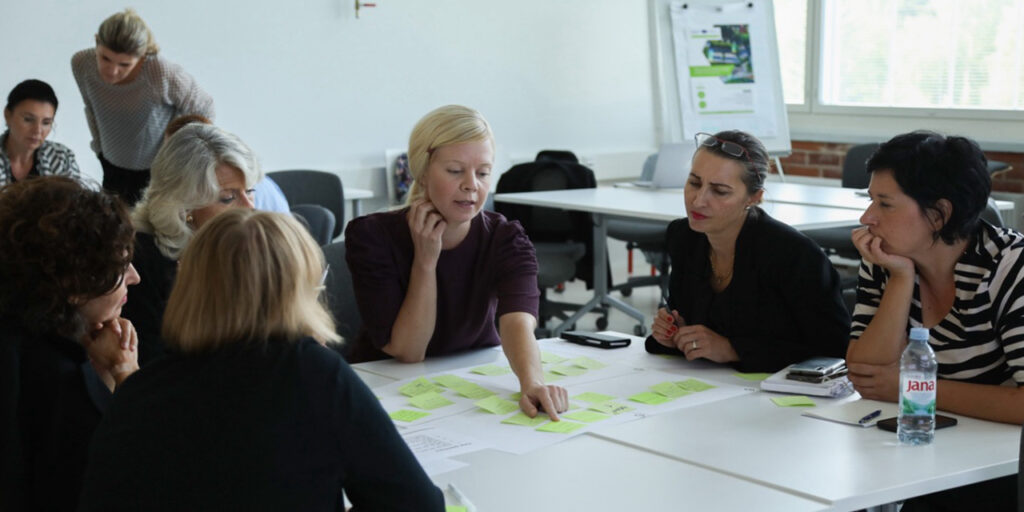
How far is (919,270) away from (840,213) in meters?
2.57

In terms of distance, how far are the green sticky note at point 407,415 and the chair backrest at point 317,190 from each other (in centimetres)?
304

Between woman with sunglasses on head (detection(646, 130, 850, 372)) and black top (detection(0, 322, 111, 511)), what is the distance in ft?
4.50

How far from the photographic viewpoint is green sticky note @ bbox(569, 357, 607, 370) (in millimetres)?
2466

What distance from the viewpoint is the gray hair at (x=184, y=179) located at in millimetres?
2479

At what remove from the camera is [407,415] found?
6.84 feet

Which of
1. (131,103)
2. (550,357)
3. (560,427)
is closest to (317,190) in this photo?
(131,103)

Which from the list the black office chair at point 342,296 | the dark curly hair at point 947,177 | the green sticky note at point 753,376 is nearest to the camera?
the dark curly hair at point 947,177

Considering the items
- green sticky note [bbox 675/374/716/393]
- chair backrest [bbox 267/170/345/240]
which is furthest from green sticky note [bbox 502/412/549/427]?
chair backrest [bbox 267/170/345/240]

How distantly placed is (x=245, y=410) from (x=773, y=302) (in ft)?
4.99

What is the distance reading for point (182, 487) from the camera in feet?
4.33

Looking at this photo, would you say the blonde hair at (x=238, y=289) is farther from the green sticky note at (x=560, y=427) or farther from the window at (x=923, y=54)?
the window at (x=923, y=54)

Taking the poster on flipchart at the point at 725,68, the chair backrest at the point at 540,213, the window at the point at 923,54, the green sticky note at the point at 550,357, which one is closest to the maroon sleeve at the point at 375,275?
the green sticky note at the point at 550,357

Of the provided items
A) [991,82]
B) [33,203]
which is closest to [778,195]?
[991,82]

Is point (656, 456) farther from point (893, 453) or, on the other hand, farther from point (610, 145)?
point (610, 145)
